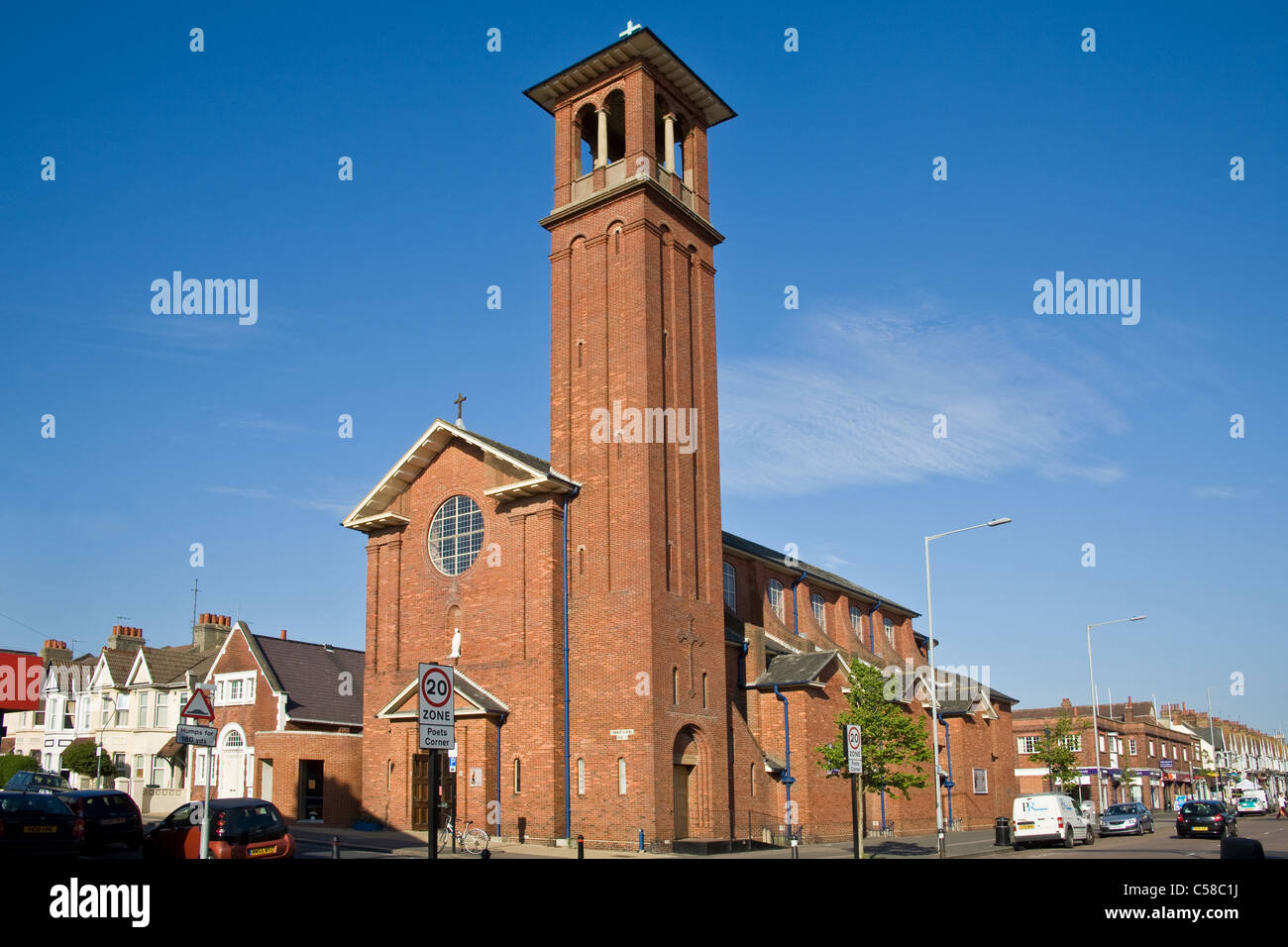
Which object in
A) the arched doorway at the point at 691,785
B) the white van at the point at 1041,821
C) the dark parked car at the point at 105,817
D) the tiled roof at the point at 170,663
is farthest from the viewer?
the tiled roof at the point at 170,663

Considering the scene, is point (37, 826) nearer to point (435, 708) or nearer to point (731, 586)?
point (435, 708)

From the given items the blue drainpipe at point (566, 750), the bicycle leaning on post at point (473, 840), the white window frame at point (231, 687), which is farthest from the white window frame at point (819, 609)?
the white window frame at point (231, 687)

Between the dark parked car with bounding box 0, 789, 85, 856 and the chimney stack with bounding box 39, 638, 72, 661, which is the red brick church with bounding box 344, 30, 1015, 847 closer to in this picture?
the dark parked car with bounding box 0, 789, 85, 856

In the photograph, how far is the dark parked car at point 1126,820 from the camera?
44469 millimetres

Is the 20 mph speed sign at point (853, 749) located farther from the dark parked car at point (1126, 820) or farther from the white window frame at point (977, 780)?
the white window frame at point (977, 780)

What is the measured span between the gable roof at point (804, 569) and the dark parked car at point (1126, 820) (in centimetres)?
1526

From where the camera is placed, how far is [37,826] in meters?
21.0

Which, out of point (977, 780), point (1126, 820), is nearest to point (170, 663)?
point (977, 780)

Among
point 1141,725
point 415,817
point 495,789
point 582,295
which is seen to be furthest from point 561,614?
point 1141,725

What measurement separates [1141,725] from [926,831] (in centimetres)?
5224

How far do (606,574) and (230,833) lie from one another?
595 inches

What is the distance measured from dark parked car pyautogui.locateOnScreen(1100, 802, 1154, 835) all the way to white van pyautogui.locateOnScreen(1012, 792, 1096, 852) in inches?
414

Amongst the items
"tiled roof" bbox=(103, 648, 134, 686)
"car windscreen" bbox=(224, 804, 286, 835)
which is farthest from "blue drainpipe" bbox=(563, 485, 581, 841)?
"tiled roof" bbox=(103, 648, 134, 686)
